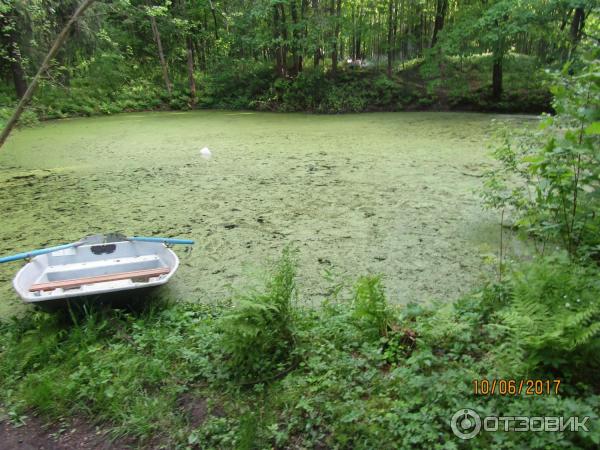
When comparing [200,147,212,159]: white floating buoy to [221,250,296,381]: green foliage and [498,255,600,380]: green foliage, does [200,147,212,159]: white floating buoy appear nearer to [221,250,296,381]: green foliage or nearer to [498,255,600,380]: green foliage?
[221,250,296,381]: green foliage

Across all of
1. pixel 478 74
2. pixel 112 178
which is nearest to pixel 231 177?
pixel 112 178

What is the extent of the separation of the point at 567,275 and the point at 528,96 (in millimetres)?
8494

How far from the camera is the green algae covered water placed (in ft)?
9.54

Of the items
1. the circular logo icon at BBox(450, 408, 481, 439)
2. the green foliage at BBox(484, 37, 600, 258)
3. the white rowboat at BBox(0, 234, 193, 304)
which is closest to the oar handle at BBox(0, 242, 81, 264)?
the white rowboat at BBox(0, 234, 193, 304)

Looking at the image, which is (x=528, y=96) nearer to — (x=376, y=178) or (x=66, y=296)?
(x=376, y=178)

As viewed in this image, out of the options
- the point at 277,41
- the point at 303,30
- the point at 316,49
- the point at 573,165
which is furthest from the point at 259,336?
the point at 303,30

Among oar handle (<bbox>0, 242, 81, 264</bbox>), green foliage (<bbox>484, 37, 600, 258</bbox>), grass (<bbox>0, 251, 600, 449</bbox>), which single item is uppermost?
green foliage (<bbox>484, 37, 600, 258</bbox>)

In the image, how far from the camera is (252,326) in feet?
6.49

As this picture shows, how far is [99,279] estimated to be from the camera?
2762 mm

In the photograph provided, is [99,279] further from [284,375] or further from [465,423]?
[465,423]

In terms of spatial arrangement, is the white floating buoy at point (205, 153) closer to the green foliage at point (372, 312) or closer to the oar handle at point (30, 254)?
Result: the oar handle at point (30, 254)
